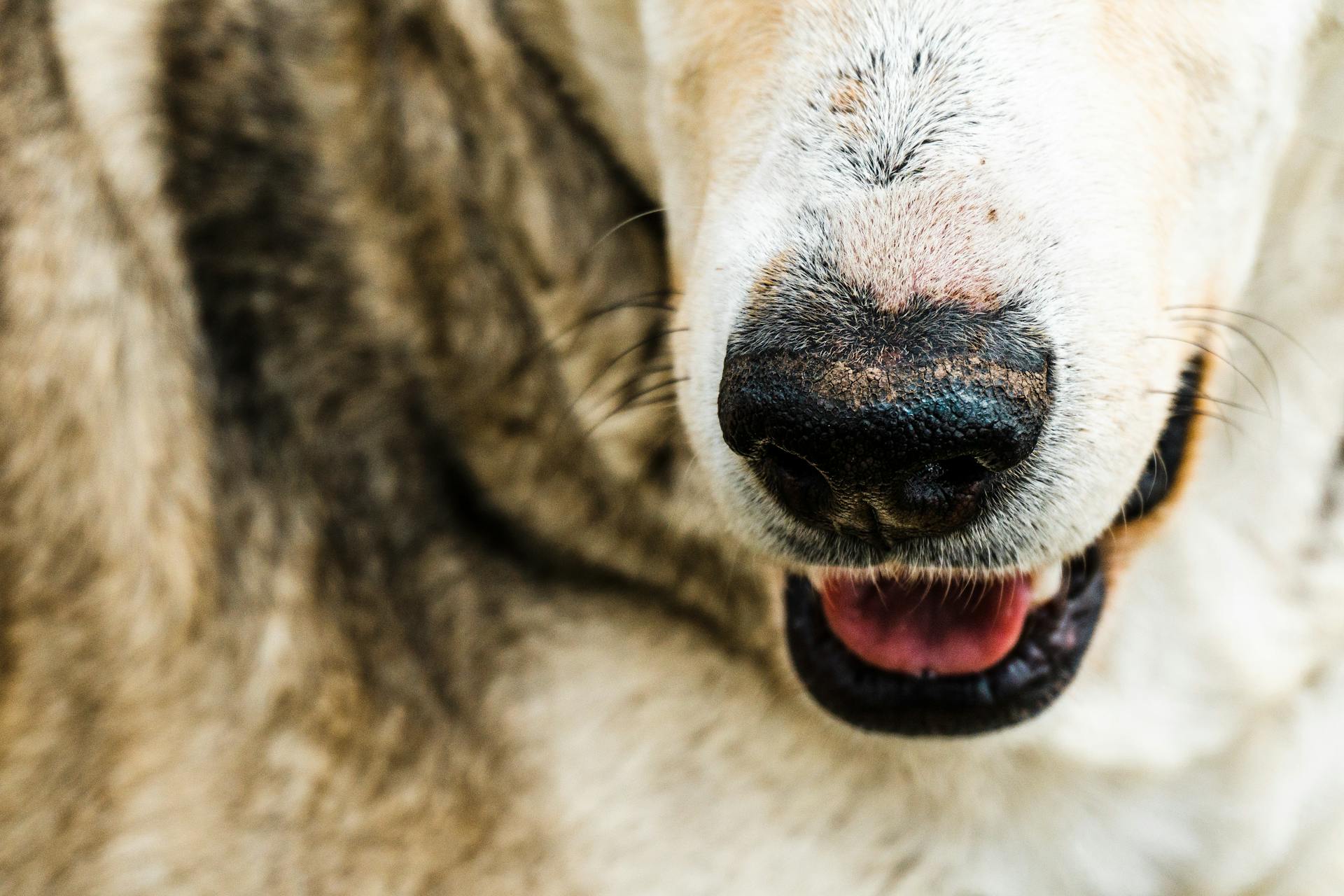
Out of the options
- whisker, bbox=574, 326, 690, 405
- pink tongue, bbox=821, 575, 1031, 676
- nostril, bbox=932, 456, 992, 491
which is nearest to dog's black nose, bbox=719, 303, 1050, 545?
nostril, bbox=932, 456, 992, 491

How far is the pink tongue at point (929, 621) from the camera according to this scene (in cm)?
183

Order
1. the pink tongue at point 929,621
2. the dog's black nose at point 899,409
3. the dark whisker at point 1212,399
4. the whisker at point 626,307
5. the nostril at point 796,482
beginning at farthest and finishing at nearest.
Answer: the whisker at point 626,307 < the pink tongue at point 929,621 < the dark whisker at point 1212,399 < the nostril at point 796,482 < the dog's black nose at point 899,409

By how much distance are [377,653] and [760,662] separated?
0.67 metres

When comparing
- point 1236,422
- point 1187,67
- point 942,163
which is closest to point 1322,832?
point 1236,422

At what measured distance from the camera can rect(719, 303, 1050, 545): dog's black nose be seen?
1289 mm

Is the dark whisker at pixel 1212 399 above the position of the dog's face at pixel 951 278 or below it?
below

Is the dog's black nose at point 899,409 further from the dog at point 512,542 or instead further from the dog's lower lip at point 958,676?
the dog's lower lip at point 958,676

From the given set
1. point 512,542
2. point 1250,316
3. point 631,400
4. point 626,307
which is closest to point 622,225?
point 626,307

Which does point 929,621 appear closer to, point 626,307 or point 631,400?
point 631,400

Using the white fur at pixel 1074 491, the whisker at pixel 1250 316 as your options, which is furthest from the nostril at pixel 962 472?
the whisker at pixel 1250 316

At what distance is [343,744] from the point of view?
2.07m

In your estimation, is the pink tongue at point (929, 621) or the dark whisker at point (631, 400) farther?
the dark whisker at point (631, 400)

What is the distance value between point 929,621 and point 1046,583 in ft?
0.62

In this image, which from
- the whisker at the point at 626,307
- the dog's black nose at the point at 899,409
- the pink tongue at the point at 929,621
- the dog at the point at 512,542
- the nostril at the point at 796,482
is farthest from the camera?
the whisker at the point at 626,307
